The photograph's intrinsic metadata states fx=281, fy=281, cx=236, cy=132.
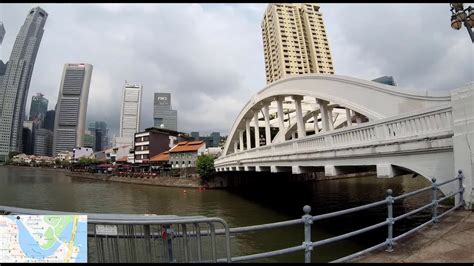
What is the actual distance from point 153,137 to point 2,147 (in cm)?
8062

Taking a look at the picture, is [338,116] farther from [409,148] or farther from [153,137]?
[153,137]

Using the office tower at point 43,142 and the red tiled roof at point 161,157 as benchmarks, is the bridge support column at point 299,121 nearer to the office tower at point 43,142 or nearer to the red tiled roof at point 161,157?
the red tiled roof at point 161,157

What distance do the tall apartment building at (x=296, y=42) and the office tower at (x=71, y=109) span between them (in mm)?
128025

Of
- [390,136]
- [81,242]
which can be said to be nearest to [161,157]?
[390,136]

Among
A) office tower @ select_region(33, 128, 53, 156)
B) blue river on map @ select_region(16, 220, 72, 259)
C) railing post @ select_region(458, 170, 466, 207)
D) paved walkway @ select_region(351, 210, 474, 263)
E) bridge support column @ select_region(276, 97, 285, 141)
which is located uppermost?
office tower @ select_region(33, 128, 53, 156)

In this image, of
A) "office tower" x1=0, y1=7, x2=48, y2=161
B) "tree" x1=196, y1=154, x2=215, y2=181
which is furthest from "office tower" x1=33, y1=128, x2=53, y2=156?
"tree" x1=196, y1=154, x2=215, y2=181

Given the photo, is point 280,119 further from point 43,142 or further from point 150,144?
point 43,142

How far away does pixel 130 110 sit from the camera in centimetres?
18950

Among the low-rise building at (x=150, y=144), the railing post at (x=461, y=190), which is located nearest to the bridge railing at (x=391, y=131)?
the railing post at (x=461, y=190)

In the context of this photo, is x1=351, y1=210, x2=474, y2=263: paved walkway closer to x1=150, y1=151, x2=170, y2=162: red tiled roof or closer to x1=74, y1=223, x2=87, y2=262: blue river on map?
x1=74, y1=223, x2=87, y2=262: blue river on map

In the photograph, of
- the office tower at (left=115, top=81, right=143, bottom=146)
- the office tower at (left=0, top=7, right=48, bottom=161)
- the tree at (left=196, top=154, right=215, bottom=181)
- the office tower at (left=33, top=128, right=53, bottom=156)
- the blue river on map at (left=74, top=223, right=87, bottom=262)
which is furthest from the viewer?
the office tower at (left=115, top=81, right=143, bottom=146)

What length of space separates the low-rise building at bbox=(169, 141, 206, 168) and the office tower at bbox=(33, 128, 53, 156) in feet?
482

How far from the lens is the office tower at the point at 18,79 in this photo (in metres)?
91.6

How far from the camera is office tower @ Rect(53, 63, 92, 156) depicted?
17150 centimetres
